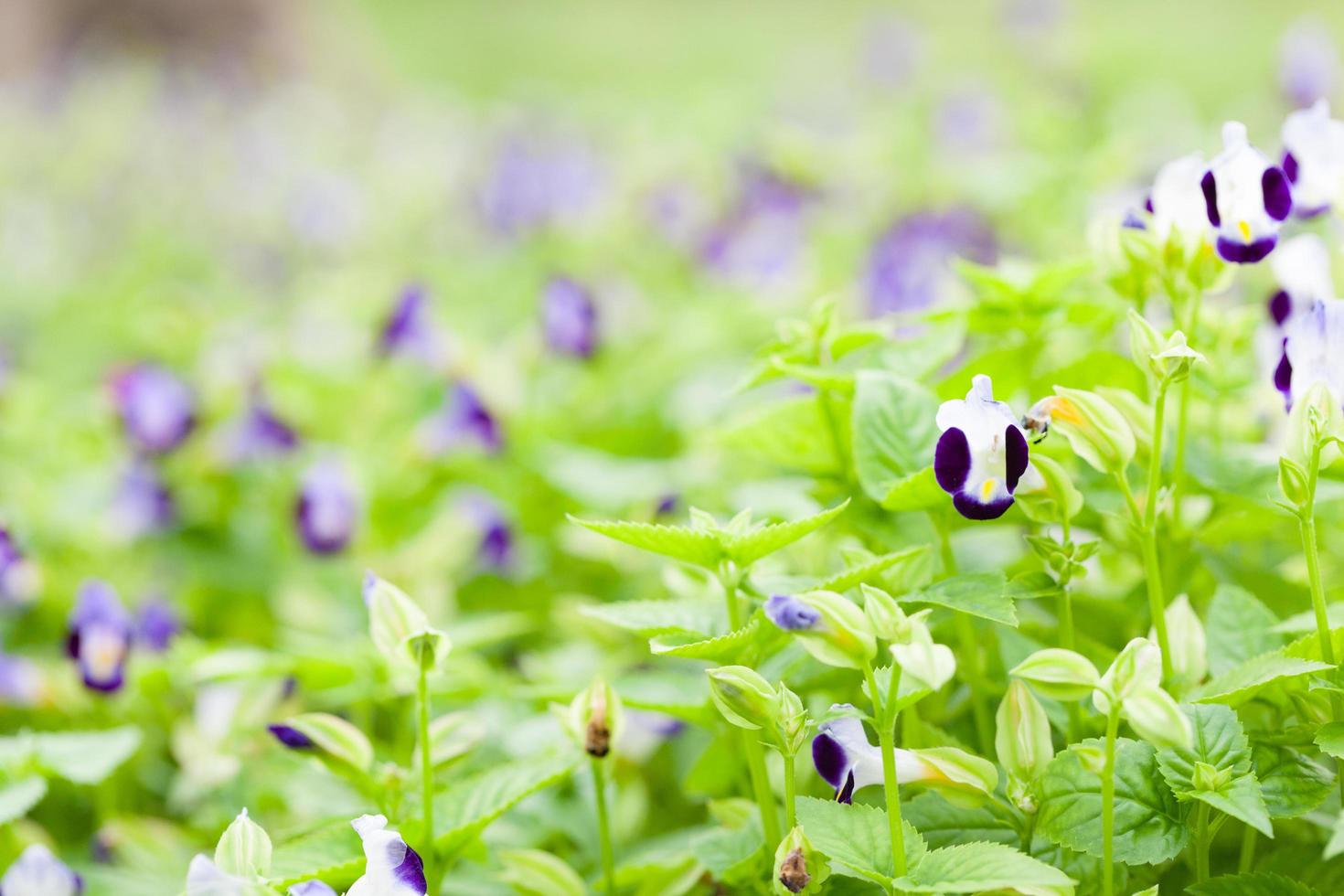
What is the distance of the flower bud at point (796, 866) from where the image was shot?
71 centimetres

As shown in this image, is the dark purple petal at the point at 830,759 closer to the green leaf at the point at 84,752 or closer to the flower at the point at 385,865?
the flower at the point at 385,865

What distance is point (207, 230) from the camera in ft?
13.8

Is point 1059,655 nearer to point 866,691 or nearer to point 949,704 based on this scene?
point 866,691

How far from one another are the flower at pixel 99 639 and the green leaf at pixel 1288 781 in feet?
2.83

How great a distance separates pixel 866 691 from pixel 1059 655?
0.32ft

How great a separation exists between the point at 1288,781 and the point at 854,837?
9.2 inches

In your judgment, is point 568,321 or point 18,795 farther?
point 568,321

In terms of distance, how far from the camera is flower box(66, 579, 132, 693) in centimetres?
110

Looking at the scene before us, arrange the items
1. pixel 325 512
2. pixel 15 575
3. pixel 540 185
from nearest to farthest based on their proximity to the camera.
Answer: pixel 15 575 < pixel 325 512 < pixel 540 185

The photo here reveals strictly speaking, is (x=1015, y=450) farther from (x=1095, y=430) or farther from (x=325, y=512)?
(x=325, y=512)

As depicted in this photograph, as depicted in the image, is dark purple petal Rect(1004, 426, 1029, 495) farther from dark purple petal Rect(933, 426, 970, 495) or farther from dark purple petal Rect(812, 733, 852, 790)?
dark purple petal Rect(812, 733, 852, 790)

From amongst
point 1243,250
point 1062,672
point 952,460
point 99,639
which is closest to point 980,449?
point 952,460

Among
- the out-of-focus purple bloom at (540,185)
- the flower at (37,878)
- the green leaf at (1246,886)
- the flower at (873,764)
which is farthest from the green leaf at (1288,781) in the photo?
the out-of-focus purple bloom at (540,185)

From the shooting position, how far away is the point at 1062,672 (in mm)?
669
